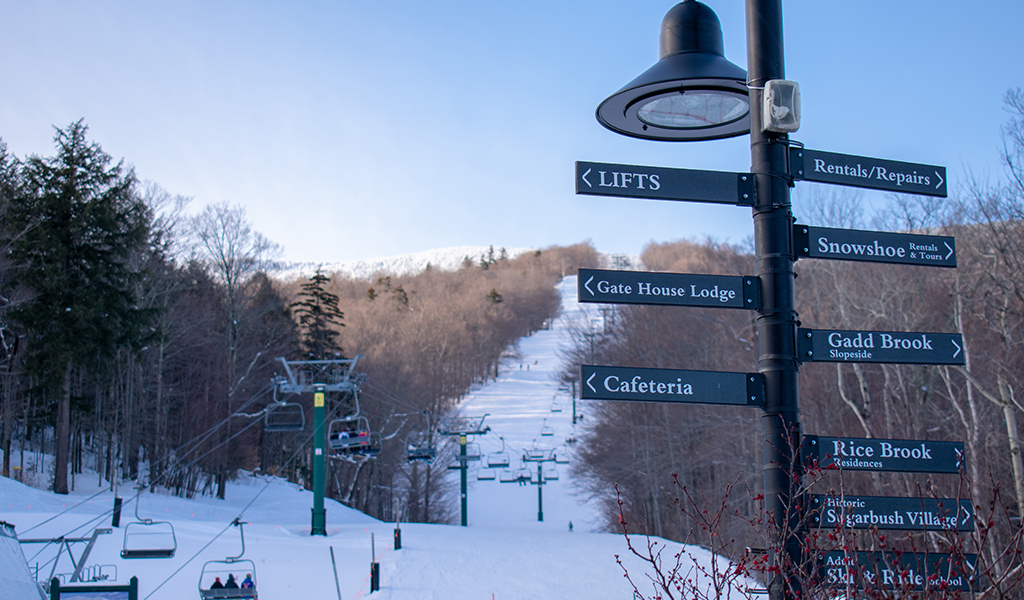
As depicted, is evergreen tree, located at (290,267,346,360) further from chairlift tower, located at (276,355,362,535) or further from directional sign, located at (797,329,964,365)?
directional sign, located at (797,329,964,365)

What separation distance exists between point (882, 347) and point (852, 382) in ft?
98.2

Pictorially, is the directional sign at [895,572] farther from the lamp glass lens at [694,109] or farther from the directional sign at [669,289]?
the lamp glass lens at [694,109]

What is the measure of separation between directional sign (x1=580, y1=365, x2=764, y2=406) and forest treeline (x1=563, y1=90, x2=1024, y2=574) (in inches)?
346

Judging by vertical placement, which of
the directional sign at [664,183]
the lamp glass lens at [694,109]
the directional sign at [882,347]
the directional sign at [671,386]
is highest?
the lamp glass lens at [694,109]

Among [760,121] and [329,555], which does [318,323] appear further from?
[760,121]

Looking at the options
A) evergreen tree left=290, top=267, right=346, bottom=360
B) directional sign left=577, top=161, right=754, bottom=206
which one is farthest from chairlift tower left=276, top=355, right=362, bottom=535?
evergreen tree left=290, top=267, right=346, bottom=360

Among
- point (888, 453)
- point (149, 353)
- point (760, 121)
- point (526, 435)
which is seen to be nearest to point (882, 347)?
point (888, 453)

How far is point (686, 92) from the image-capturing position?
4.27 m

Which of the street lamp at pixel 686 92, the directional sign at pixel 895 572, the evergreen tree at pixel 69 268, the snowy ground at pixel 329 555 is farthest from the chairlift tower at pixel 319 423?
the directional sign at pixel 895 572

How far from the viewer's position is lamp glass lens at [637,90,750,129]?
438 cm

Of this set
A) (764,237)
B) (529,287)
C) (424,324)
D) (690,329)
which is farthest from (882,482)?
(529,287)

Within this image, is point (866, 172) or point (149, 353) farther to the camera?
point (149, 353)

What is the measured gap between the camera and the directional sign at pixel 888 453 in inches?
161

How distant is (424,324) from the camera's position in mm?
85688
